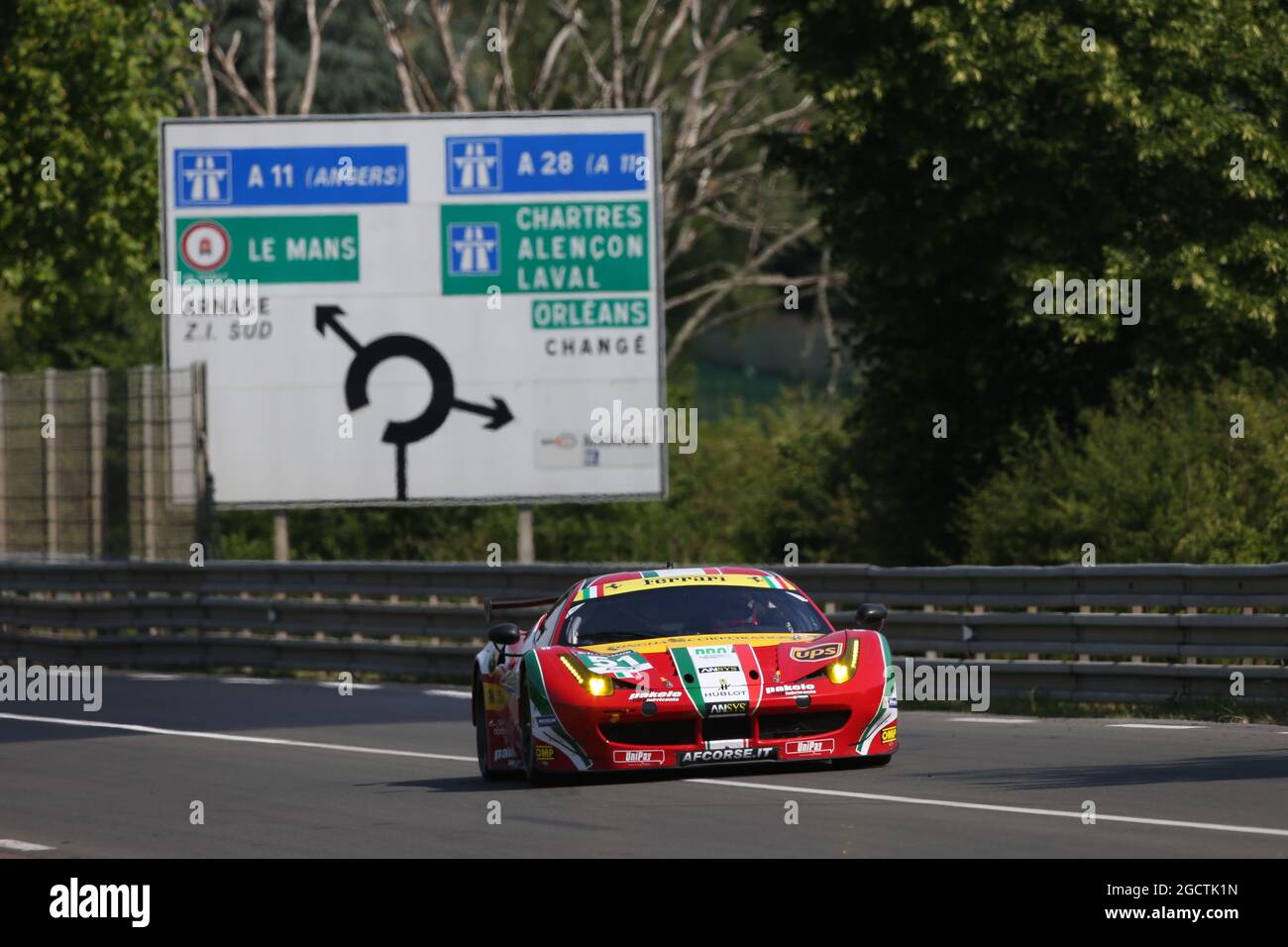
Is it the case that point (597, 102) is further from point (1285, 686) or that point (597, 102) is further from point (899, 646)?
point (1285, 686)

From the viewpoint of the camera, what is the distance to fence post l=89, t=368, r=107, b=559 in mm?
28719

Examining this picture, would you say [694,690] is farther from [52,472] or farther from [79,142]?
[79,142]

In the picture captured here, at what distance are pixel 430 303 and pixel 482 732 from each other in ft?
48.0

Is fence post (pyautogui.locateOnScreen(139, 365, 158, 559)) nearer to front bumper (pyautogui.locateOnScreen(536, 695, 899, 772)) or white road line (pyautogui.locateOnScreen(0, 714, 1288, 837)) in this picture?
white road line (pyautogui.locateOnScreen(0, 714, 1288, 837))

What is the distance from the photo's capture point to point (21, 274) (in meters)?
31.6

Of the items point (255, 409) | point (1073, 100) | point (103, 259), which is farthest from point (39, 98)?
Result: point (1073, 100)

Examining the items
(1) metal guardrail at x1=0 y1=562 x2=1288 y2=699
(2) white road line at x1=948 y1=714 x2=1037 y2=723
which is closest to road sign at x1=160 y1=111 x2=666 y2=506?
(1) metal guardrail at x1=0 y1=562 x2=1288 y2=699

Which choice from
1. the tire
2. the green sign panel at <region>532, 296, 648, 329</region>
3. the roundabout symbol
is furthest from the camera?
the roundabout symbol

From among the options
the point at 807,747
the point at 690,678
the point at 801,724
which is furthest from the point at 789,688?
the point at 690,678

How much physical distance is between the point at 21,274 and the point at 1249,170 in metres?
15.9

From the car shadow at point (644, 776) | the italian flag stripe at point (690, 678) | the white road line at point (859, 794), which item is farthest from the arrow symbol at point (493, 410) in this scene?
the italian flag stripe at point (690, 678)

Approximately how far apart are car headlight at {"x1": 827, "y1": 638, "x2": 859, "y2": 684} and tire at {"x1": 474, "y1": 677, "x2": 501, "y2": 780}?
2.32 m
